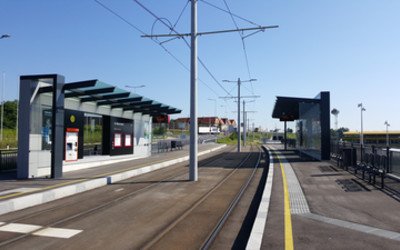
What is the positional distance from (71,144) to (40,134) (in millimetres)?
2810

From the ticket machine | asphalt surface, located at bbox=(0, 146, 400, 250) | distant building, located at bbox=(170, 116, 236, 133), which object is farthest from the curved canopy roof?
distant building, located at bbox=(170, 116, 236, 133)

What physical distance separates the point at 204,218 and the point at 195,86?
713 cm

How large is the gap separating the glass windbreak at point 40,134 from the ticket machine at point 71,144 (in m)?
1.84

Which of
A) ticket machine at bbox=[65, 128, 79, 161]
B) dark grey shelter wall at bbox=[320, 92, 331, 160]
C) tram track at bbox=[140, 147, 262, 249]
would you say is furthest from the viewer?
dark grey shelter wall at bbox=[320, 92, 331, 160]

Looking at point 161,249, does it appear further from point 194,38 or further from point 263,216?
point 194,38

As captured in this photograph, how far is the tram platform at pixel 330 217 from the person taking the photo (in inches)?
236

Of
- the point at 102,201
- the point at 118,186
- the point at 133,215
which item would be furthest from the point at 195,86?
the point at 133,215

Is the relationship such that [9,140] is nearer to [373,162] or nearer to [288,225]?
[373,162]

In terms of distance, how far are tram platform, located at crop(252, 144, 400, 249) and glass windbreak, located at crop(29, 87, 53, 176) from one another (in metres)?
8.60

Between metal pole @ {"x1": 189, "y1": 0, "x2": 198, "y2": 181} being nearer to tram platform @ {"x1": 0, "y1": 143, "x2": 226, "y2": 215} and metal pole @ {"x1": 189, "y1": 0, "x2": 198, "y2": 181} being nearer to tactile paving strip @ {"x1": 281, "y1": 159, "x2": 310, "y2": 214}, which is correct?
tram platform @ {"x1": 0, "y1": 143, "x2": 226, "y2": 215}

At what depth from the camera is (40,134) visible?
14.6 metres

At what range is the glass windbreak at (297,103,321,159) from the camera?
24.2 meters

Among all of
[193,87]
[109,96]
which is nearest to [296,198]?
[193,87]

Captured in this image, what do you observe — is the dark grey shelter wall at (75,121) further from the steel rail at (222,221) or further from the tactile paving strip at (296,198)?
the tactile paving strip at (296,198)
